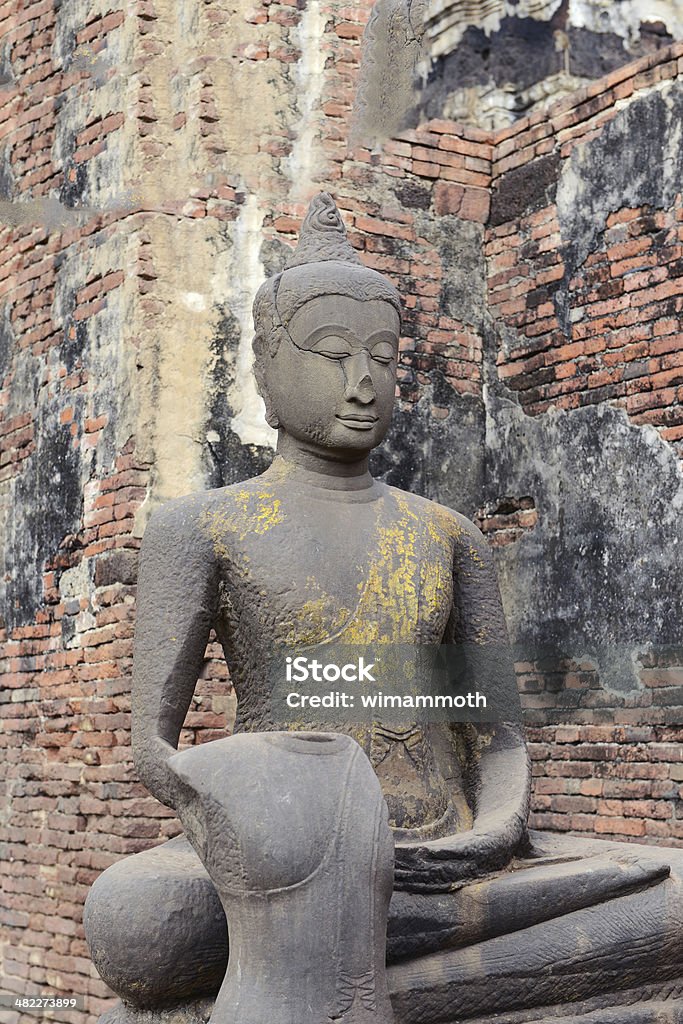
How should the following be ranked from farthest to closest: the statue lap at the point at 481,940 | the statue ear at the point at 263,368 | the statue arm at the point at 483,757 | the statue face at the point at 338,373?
the statue ear at the point at 263,368
the statue face at the point at 338,373
the statue arm at the point at 483,757
the statue lap at the point at 481,940

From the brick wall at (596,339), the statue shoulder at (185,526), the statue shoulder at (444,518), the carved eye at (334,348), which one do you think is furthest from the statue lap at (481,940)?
the brick wall at (596,339)

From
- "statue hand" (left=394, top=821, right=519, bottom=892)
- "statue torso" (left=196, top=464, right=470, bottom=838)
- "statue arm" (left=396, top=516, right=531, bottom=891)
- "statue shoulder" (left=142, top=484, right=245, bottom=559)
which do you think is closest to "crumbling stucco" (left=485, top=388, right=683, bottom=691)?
"statue arm" (left=396, top=516, right=531, bottom=891)

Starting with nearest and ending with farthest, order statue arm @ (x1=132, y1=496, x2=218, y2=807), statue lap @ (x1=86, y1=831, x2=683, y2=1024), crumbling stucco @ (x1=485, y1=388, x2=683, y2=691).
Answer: statue lap @ (x1=86, y1=831, x2=683, y2=1024)
statue arm @ (x1=132, y1=496, x2=218, y2=807)
crumbling stucco @ (x1=485, y1=388, x2=683, y2=691)

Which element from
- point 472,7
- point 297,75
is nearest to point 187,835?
point 297,75

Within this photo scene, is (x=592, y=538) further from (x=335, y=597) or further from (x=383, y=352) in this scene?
(x=335, y=597)

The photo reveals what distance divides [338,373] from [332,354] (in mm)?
50

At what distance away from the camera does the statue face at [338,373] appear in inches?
150

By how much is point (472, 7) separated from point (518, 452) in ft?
20.9

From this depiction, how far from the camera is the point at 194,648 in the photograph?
3.67m

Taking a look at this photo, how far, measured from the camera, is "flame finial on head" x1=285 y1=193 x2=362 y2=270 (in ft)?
13.1

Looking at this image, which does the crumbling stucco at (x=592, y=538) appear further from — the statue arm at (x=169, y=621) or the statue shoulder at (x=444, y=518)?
the statue arm at (x=169, y=621)

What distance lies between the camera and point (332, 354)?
3.82m

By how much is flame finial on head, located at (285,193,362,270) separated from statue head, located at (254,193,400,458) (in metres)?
0.04

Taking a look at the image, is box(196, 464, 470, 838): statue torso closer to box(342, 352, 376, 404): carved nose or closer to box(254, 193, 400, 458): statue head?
box(254, 193, 400, 458): statue head
